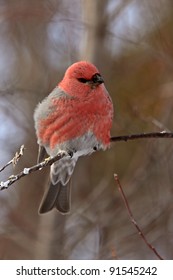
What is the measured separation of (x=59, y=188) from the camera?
150 inches

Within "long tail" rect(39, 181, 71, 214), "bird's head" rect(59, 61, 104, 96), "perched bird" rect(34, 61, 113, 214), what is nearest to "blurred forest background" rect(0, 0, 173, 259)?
"long tail" rect(39, 181, 71, 214)

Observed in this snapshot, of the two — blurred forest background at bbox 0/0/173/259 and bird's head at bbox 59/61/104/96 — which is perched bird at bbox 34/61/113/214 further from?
blurred forest background at bbox 0/0/173/259

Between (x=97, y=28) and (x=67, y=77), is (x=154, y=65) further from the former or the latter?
(x=67, y=77)

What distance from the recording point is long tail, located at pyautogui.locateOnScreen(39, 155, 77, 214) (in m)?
3.66

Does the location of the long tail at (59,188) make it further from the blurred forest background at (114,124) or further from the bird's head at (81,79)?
the bird's head at (81,79)

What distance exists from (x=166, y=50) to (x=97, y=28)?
23.3 inches

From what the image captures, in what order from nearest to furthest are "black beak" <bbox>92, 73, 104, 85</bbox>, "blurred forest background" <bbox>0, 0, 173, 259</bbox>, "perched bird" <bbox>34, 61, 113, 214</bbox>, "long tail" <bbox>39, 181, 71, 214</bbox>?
"black beak" <bbox>92, 73, 104, 85</bbox> → "perched bird" <bbox>34, 61, 113, 214</bbox> → "long tail" <bbox>39, 181, 71, 214</bbox> → "blurred forest background" <bbox>0, 0, 173, 259</bbox>

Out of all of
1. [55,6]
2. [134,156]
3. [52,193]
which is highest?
[55,6]

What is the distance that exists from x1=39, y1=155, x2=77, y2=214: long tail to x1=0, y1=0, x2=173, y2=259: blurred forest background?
1.53 ft

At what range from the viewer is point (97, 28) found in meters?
4.68

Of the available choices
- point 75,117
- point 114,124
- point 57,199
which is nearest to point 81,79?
point 75,117

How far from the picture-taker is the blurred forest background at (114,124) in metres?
4.27

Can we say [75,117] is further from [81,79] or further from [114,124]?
[114,124]
